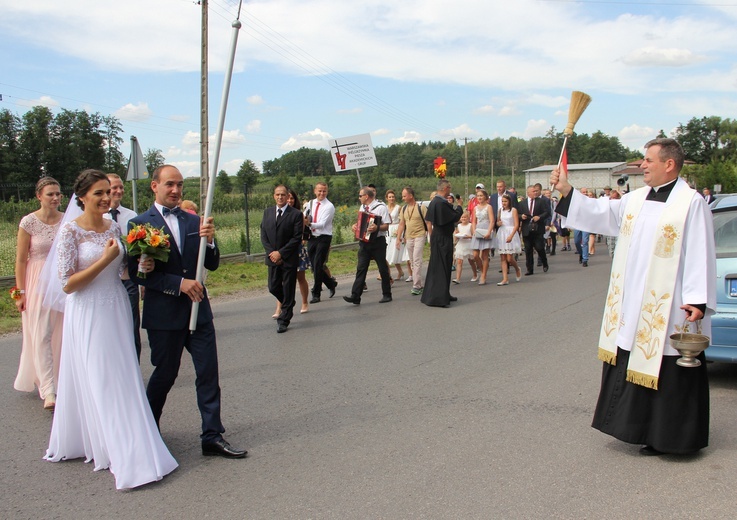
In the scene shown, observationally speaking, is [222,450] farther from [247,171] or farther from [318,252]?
[247,171]

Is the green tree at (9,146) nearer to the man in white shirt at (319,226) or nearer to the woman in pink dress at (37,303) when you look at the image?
the man in white shirt at (319,226)

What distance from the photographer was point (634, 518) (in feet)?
11.7

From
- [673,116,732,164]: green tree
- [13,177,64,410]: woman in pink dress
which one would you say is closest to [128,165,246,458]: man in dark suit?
[13,177,64,410]: woman in pink dress

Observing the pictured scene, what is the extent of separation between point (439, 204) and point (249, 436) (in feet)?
21.8

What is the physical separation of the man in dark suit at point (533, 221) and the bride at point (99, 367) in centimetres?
1241

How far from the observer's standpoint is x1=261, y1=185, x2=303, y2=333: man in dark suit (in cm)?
913

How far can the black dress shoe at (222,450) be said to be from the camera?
455 centimetres

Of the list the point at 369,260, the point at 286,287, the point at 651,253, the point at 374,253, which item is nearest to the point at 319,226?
the point at 369,260

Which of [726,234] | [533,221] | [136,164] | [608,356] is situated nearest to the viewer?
[608,356]

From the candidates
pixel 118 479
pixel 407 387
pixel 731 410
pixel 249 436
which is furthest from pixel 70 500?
pixel 731 410

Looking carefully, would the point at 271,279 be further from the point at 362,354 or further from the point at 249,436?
the point at 249,436

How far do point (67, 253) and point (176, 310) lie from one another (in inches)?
30.2

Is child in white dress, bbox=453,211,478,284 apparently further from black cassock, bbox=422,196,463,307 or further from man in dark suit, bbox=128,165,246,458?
man in dark suit, bbox=128,165,246,458

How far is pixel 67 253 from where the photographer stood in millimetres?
4336
